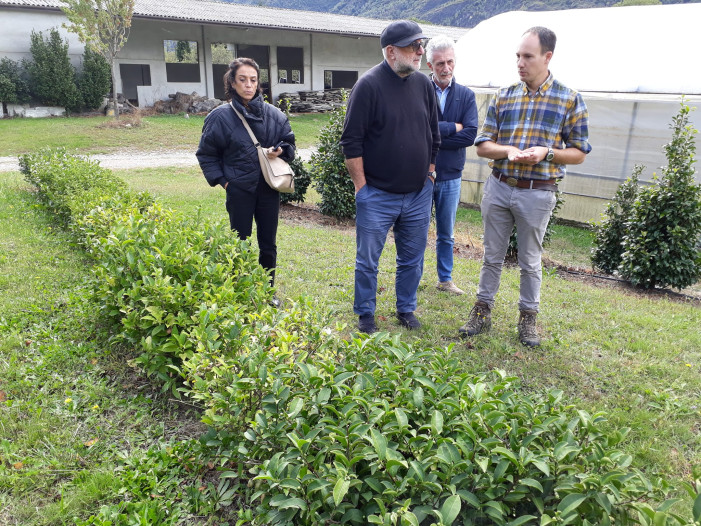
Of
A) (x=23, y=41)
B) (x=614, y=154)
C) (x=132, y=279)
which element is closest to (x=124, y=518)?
(x=132, y=279)

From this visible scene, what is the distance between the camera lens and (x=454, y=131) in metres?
4.86

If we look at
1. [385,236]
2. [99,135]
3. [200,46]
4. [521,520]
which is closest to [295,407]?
[521,520]

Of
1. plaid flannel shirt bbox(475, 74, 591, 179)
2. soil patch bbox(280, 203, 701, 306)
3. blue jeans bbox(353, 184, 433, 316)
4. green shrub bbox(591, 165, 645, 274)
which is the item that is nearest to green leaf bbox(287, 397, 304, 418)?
blue jeans bbox(353, 184, 433, 316)

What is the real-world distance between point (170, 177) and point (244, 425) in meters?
10.6

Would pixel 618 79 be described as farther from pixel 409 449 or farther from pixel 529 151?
pixel 409 449

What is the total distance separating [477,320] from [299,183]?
599 centimetres

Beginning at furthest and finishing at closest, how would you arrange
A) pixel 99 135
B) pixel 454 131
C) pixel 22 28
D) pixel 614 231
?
pixel 22 28 < pixel 99 135 < pixel 614 231 < pixel 454 131

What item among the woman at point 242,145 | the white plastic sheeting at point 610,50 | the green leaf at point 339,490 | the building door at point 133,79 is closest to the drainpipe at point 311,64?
the building door at point 133,79

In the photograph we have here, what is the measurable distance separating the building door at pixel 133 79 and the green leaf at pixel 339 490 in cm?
2452

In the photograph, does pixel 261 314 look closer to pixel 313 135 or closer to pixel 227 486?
pixel 227 486

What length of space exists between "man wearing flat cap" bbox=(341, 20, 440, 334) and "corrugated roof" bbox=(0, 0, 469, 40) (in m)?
20.7

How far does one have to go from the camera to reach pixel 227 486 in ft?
7.89

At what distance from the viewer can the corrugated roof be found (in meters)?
21.4

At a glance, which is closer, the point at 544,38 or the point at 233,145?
the point at 544,38
